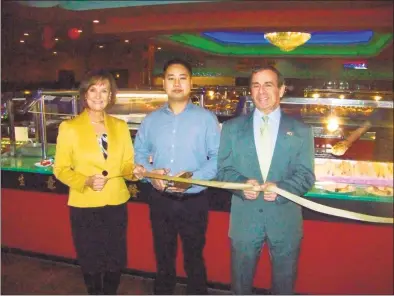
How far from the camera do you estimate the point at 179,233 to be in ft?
8.18

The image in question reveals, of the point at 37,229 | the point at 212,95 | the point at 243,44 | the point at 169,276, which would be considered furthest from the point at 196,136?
the point at 243,44

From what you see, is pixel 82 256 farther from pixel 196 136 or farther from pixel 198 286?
pixel 196 136

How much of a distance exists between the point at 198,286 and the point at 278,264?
0.65m

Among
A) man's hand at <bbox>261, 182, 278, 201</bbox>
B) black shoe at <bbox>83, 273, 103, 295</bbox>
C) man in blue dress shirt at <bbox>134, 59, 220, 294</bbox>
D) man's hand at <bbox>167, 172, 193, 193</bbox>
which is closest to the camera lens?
man's hand at <bbox>261, 182, 278, 201</bbox>

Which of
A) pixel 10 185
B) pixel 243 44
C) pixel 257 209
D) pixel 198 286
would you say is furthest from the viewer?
pixel 243 44

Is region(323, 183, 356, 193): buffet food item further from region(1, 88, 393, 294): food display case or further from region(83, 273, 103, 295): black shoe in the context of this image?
region(83, 273, 103, 295): black shoe

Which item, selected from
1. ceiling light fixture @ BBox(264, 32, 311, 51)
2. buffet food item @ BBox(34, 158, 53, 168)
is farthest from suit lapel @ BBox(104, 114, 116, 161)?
ceiling light fixture @ BBox(264, 32, 311, 51)

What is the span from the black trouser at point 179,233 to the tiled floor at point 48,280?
0.44 metres

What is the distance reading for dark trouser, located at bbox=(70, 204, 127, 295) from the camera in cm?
242

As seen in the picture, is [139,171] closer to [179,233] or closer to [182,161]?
[182,161]

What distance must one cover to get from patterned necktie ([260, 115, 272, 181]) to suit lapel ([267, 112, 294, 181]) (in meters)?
0.03

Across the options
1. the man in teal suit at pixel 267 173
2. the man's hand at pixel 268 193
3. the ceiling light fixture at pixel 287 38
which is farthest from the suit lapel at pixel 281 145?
the ceiling light fixture at pixel 287 38

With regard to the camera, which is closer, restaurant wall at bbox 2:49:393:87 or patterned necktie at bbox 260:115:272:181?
patterned necktie at bbox 260:115:272:181

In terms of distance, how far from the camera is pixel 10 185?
3457 mm
